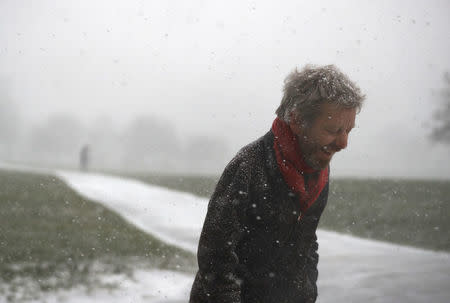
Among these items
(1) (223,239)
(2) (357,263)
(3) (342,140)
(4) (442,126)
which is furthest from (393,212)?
(4) (442,126)

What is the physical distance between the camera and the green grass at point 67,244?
5.16 meters

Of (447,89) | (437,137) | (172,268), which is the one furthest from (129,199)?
(437,137)

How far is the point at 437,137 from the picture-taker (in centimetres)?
2288

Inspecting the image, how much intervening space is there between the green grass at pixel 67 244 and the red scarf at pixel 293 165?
11.8 ft

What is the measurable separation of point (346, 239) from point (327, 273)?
77.2 inches

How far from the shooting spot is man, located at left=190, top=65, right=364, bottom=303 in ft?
5.50

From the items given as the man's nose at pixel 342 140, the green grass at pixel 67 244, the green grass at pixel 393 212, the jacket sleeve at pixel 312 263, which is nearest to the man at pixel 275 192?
the man's nose at pixel 342 140

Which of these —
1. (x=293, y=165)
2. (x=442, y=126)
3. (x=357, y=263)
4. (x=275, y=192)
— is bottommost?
(x=357, y=263)

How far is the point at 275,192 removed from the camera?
179 centimetres

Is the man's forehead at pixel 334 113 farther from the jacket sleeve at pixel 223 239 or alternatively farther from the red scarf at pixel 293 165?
the jacket sleeve at pixel 223 239

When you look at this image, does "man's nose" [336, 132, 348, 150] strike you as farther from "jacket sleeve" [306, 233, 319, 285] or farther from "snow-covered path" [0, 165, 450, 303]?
"snow-covered path" [0, 165, 450, 303]

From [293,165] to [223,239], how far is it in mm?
412

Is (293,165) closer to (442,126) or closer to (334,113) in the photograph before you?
(334,113)

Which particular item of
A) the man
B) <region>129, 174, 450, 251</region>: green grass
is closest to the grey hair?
the man
